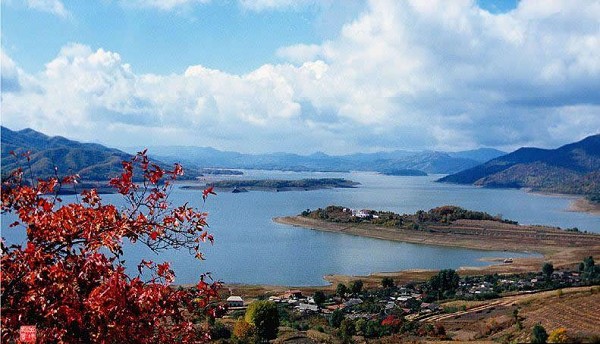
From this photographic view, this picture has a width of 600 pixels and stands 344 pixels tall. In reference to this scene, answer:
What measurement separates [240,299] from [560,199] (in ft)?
353

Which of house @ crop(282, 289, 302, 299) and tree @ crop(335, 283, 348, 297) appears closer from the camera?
house @ crop(282, 289, 302, 299)

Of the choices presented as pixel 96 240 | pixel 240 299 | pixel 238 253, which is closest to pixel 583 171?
pixel 238 253

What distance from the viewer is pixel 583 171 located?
167875mm

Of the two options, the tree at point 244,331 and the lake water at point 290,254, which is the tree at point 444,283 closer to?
the lake water at point 290,254

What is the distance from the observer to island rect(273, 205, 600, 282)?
46.0 m

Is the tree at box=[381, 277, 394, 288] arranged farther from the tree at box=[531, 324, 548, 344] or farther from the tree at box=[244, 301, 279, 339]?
the tree at box=[531, 324, 548, 344]

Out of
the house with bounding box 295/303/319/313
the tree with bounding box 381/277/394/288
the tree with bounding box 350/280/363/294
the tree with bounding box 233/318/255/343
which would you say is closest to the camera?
the tree with bounding box 233/318/255/343

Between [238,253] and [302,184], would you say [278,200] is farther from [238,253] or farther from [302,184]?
[238,253]

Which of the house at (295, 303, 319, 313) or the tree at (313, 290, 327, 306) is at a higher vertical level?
the tree at (313, 290, 327, 306)

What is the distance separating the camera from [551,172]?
165875 millimetres

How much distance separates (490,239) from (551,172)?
127121 millimetres

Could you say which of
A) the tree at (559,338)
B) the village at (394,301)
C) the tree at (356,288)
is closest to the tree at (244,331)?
the village at (394,301)

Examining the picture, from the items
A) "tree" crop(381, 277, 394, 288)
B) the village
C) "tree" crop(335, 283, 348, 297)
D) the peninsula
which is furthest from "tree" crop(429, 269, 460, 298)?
the peninsula

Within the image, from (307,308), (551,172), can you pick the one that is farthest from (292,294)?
(551,172)
